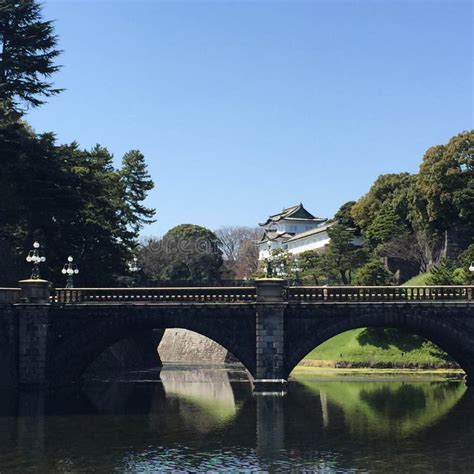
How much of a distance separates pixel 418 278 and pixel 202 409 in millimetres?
49811

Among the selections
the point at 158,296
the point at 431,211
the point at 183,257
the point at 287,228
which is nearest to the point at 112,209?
the point at 158,296

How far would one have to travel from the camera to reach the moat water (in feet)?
103

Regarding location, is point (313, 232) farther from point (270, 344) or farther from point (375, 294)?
point (270, 344)

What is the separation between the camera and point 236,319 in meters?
53.7

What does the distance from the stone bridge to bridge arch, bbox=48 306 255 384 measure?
7 centimetres

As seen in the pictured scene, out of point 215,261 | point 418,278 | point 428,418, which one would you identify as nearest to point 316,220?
point 215,261

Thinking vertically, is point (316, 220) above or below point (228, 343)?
above

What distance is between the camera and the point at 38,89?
70062mm

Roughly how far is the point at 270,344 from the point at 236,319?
2.87 meters

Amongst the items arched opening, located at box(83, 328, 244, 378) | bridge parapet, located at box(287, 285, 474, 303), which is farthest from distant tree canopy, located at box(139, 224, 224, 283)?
bridge parapet, located at box(287, 285, 474, 303)

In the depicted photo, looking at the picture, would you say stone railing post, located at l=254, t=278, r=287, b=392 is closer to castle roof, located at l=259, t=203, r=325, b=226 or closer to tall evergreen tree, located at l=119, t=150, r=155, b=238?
tall evergreen tree, located at l=119, t=150, r=155, b=238

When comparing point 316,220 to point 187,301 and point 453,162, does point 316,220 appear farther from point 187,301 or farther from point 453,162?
point 187,301

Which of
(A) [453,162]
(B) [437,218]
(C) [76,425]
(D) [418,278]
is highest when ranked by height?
(A) [453,162]

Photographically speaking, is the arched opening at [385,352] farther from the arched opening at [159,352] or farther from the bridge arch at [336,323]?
the bridge arch at [336,323]
